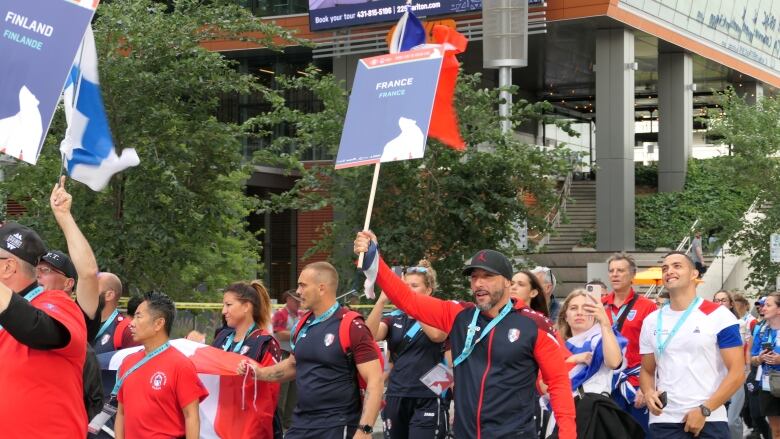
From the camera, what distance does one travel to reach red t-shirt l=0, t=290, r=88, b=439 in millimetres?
6211

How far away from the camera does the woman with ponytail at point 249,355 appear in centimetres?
899

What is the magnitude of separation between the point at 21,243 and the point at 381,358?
122 inches

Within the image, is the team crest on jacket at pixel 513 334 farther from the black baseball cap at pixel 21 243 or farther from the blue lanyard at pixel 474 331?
the black baseball cap at pixel 21 243

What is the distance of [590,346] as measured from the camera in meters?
9.23

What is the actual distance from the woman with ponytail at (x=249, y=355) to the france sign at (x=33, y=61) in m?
2.36

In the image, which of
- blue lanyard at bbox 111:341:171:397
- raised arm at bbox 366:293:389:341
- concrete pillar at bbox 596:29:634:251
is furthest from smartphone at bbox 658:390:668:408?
concrete pillar at bbox 596:29:634:251

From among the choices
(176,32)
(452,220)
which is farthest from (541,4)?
(176,32)

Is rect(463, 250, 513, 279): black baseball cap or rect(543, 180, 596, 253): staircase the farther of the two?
rect(543, 180, 596, 253): staircase

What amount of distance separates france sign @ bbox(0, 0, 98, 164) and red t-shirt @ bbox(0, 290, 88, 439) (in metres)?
1.44

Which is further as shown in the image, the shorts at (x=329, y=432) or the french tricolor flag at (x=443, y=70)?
the french tricolor flag at (x=443, y=70)

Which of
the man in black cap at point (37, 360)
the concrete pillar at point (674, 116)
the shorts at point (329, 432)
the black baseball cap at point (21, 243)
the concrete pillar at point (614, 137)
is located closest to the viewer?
the man in black cap at point (37, 360)

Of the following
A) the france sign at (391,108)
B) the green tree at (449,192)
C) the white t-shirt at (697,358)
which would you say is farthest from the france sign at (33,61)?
the green tree at (449,192)

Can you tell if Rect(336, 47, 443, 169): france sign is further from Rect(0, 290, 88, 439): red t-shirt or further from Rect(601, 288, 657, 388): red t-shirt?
Rect(0, 290, 88, 439): red t-shirt

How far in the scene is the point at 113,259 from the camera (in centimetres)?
1853
